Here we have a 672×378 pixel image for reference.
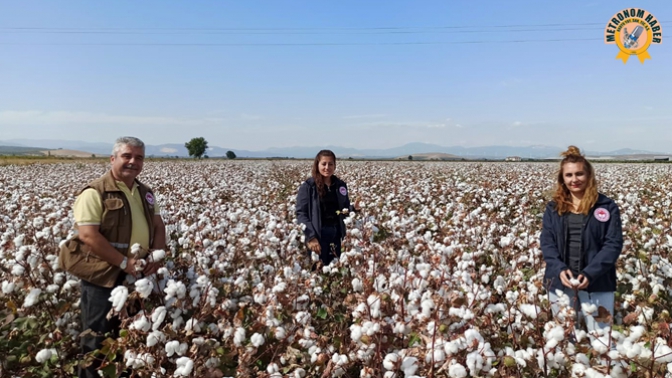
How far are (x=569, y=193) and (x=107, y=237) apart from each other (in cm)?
341

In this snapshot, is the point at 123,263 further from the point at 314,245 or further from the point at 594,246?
the point at 594,246

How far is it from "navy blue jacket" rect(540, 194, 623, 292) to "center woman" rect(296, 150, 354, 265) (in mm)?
2146

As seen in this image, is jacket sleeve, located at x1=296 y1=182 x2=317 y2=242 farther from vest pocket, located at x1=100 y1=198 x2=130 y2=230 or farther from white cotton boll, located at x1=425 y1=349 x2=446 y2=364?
white cotton boll, located at x1=425 y1=349 x2=446 y2=364

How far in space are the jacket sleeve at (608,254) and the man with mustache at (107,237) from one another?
301 cm

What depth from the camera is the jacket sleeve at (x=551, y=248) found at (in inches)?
131

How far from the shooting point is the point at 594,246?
3324 mm

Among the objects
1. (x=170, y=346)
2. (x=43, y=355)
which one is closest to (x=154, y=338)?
(x=170, y=346)

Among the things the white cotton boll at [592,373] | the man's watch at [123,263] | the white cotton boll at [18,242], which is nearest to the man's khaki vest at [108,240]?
the man's watch at [123,263]

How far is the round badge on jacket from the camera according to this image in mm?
3289

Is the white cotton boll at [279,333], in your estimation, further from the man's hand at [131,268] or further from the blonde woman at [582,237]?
the blonde woman at [582,237]

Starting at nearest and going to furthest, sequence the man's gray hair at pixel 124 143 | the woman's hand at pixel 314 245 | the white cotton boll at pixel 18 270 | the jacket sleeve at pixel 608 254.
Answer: the man's gray hair at pixel 124 143, the jacket sleeve at pixel 608 254, the white cotton boll at pixel 18 270, the woman's hand at pixel 314 245

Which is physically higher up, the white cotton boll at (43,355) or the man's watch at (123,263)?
the man's watch at (123,263)

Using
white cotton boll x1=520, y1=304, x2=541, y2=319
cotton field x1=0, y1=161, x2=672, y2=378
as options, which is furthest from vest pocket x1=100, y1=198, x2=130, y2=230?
white cotton boll x1=520, y1=304, x2=541, y2=319

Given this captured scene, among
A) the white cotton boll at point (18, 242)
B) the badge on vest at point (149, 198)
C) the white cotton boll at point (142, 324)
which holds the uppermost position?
the badge on vest at point (149, 198)
